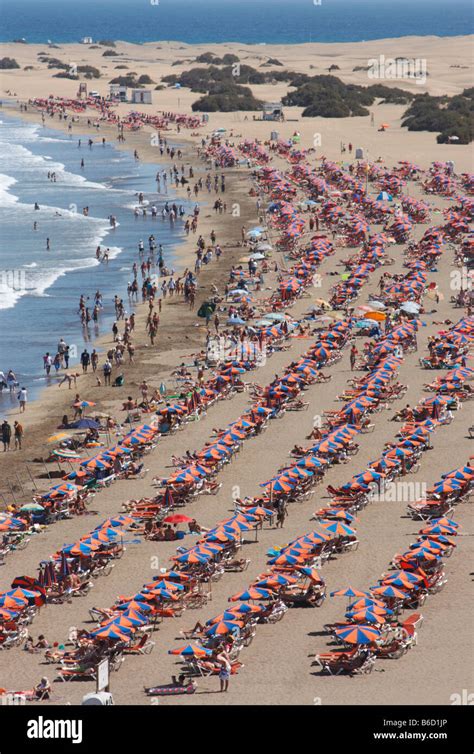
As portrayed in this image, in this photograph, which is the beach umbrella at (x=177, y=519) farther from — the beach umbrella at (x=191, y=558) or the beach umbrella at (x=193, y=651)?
the beach umbrella at (x=193, y=651)

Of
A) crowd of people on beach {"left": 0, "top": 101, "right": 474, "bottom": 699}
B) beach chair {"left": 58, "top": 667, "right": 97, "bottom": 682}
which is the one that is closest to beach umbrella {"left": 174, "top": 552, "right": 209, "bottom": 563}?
crowd of people on beach {"left": 0, "top": 101, "right": 474, "bottom": 699}

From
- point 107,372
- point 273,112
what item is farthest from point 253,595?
point 273,112

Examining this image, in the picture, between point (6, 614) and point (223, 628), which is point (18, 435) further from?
point (223, 628)

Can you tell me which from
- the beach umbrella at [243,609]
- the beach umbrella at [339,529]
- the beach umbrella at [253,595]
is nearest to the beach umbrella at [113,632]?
the beach umbrella at [243,609]

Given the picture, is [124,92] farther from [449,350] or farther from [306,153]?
[449,350]

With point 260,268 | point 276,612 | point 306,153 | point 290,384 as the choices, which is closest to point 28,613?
point 276,612

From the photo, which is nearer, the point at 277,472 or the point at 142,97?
the point at 277,472
